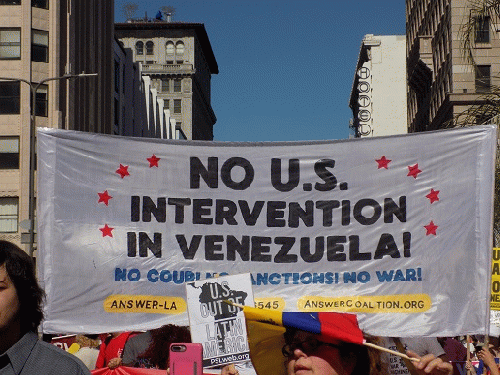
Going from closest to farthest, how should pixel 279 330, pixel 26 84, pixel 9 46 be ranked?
A: pixel 279 330 → pixel 9 46 → pixel 26 84

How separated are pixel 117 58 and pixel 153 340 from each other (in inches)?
2592

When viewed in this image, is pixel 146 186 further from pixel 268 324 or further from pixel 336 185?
pixel 268 324

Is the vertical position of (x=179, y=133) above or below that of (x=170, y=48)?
below

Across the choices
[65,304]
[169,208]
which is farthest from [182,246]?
[65,304]

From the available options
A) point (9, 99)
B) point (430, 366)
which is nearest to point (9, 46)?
point (9, 99)

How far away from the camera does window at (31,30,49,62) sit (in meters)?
50.8

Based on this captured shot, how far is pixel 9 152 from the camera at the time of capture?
49.6 meters

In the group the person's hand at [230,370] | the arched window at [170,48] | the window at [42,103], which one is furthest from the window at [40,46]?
the arched window at [170,48]

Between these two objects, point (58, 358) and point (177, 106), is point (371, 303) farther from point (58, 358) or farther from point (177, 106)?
point (177, 106)

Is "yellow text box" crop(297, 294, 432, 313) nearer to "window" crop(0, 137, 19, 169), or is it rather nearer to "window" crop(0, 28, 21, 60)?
"window" crop(0, 137, 19, 169)

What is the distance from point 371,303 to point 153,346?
1.78m

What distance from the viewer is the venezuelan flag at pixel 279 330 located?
156 inches

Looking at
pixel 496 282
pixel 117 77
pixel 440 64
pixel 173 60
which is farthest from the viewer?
pixel 173 60

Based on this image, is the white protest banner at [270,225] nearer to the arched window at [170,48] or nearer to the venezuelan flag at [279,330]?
the venezuelan flag at [279,330]
